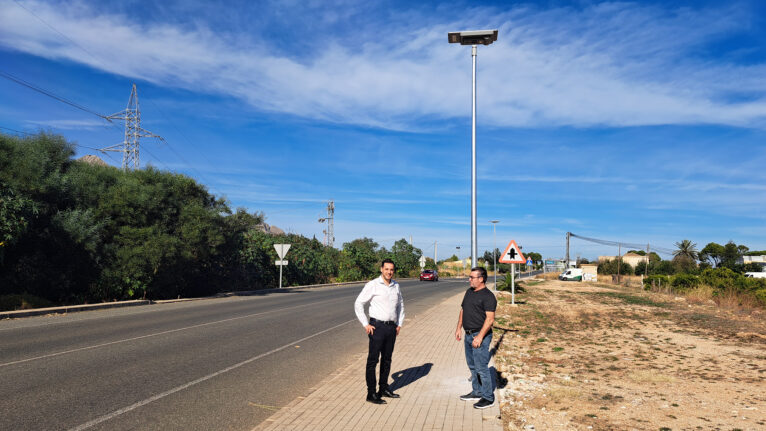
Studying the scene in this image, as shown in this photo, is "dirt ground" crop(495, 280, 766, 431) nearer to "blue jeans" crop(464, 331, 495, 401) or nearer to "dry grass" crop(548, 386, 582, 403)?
"dry grass" crop(548, 386, 582, 403)

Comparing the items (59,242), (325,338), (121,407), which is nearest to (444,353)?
(325,338)

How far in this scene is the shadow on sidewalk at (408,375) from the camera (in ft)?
24.2

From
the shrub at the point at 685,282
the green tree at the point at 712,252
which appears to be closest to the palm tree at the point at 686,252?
the green tree at the point at 712,252

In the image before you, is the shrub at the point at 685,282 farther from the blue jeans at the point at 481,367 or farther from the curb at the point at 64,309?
the blue jeans at the point at 481,367

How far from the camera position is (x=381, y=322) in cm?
636

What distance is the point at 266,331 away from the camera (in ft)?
42.4

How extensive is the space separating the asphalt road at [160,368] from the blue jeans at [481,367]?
1568 millimetres

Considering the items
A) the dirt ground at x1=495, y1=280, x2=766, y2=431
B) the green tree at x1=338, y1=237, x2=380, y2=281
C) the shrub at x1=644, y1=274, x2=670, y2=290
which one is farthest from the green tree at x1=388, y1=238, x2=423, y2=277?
the dirt ground at x1=495, y1=280, x2=766, y2=431

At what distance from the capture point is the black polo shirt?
6312mm

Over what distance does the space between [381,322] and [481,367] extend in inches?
51.8

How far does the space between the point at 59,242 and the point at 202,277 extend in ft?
29.9

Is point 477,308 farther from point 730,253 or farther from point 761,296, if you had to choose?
point 730,253

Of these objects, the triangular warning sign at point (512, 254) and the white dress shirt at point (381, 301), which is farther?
the triangular warning sign at point (512, 254)

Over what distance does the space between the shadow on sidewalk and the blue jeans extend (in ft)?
4.18
